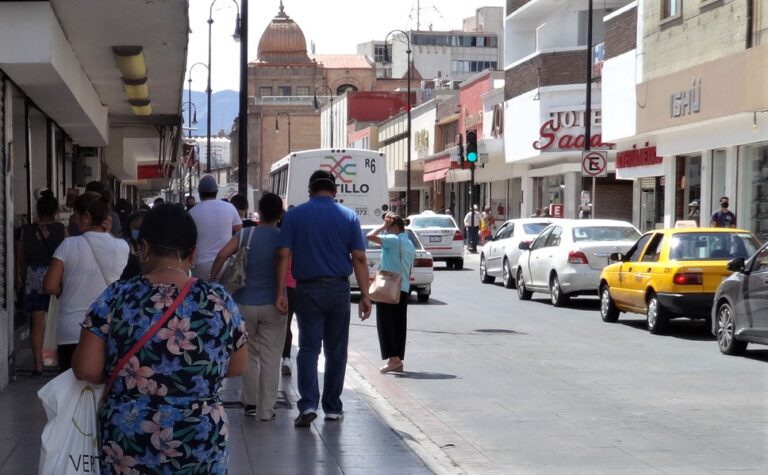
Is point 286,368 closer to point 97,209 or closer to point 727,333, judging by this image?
point 97,209

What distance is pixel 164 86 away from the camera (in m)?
18.7

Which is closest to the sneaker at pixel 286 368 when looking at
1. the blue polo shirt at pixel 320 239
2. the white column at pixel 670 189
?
the blue polo shirt at pixel 320 239

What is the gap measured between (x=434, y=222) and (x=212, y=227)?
25507 millimetres

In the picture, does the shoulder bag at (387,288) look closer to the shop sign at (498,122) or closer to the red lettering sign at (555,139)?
the red lettering sign at (555,139)

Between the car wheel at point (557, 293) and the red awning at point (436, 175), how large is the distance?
40524 mm

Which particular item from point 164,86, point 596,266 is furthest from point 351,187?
point 164,86

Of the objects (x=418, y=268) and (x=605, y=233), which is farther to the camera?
(x=418, y=268)

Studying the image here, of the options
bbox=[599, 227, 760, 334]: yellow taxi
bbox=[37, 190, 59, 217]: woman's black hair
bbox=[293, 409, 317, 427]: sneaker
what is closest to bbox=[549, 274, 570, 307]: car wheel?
bbox=[599, 227, 760, 334]: yellow taxi

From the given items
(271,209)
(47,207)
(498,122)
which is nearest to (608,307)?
(47,207)

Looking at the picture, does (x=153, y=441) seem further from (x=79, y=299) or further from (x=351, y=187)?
(x=351, y=187)

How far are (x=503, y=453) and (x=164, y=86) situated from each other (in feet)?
36.6

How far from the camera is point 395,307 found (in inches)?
520

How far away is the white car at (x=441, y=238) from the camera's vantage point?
3553 centimetres

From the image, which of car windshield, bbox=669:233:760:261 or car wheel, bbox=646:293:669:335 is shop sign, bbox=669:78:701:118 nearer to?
car windshield, bbox=669:233:760:261
